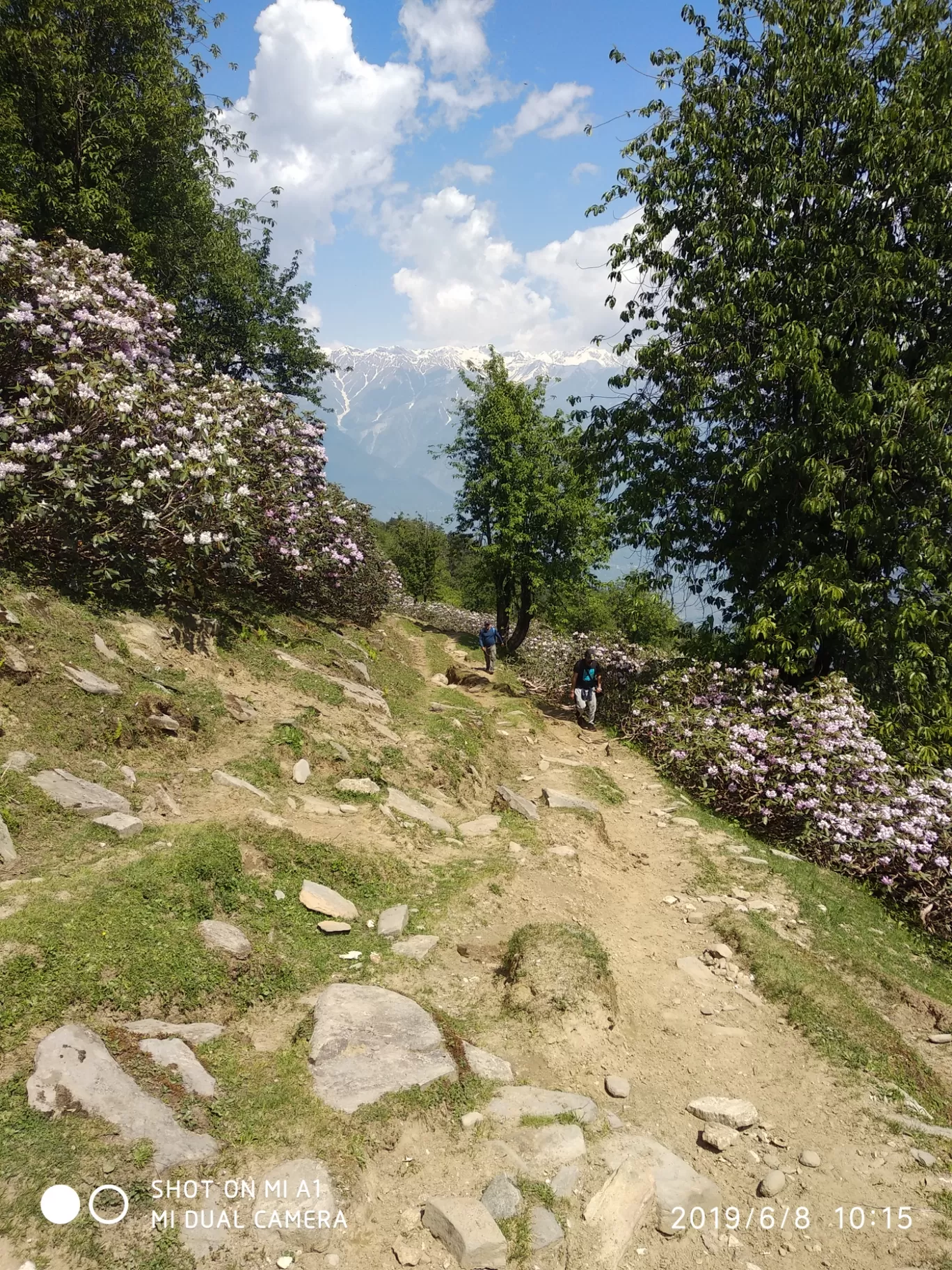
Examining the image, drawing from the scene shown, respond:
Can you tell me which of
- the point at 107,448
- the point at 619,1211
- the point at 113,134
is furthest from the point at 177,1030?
the point at 113,134

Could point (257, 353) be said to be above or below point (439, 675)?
above

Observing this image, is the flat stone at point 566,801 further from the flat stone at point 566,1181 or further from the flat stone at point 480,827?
the flat stone at point 566,1181

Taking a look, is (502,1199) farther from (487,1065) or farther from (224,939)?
(224,939)

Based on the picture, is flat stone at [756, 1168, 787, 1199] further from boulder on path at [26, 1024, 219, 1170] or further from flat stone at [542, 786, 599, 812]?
flat stone at [542, 786, 599, 812]

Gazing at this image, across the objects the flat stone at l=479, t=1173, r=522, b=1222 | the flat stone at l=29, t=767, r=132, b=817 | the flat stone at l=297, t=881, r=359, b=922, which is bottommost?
the flat stone at l=479, t=1173, r=522, b=1222

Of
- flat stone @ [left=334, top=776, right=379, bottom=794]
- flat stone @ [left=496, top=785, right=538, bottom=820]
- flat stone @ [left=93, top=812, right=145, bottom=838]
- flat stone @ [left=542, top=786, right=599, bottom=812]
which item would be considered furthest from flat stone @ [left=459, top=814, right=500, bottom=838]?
flat stone @ [left=93, top=812, right=145, bottom=838]

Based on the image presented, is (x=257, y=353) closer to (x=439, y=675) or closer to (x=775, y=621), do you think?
(x=439, y=675)

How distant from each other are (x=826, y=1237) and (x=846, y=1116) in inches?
51.0

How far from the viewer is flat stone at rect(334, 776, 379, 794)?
933 centimetres

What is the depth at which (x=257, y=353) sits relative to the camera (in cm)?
2434

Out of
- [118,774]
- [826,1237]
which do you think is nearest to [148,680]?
[118,774]

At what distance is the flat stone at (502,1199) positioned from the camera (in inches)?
157

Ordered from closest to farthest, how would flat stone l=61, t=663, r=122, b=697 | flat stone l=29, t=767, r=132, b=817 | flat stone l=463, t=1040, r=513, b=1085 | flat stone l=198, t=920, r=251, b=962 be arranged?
flat stone l=463, t=1040, r=513, b=1085, flat stone l=198, t=920, r=251, b=962, flat stone l=29, t=767, r=132, b=817, flat stone l=61, t=663, r=122, b=697
